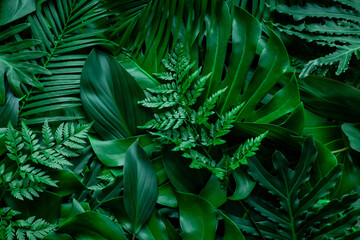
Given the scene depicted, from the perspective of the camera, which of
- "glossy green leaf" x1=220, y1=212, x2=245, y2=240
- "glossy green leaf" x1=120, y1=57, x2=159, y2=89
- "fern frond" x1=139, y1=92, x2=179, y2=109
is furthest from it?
"glossy green leaf" x1=120, y1=57, x2=159, y2=89

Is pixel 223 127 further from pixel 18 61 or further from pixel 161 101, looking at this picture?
pixel 18 61

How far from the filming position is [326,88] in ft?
3.11

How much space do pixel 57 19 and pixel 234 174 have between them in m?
0.69

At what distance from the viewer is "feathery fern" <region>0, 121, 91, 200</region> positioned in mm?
821

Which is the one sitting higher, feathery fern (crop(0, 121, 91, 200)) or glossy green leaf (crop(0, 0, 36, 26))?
glossy green leaf (crop(0, 0, 36, 26))

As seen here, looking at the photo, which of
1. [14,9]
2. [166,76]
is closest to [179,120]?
[166,76]

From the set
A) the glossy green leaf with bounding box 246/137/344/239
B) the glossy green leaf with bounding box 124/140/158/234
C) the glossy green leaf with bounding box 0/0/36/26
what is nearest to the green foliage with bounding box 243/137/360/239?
the glossy green leaf with bounding box 246/137/344/239

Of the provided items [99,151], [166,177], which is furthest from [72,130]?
[166,177]

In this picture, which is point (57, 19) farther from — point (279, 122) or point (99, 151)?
point (279, 122)

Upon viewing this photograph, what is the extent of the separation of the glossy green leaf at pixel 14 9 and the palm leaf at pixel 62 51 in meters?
0.02

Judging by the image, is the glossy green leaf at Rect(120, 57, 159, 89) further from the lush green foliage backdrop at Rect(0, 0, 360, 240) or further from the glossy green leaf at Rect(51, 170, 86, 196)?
the glossy green leaf at Rect(51, 170, 86, 196)

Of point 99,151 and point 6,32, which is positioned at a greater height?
point 6,32

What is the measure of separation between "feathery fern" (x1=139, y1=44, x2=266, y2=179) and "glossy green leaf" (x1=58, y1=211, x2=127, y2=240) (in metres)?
0.23

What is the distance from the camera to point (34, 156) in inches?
32.8
